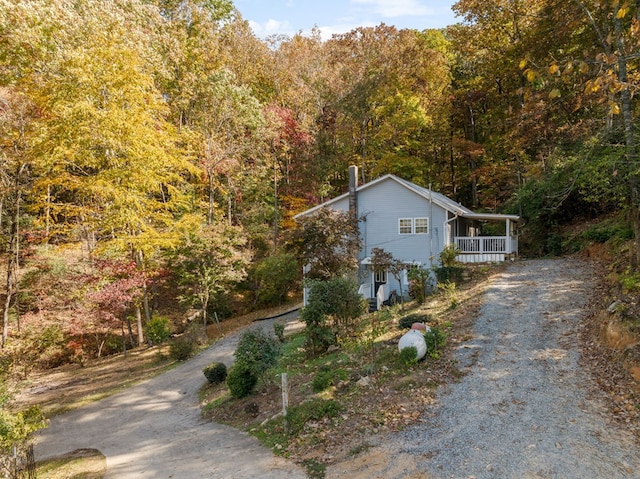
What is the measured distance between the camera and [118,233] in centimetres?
1611

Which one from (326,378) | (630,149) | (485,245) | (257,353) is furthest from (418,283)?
(630,149)

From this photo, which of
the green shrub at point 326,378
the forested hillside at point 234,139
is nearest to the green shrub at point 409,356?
the green shrub at point 326,378

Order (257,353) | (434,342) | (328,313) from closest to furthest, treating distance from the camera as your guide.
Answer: (434,342) → (257,353) → (328,313)

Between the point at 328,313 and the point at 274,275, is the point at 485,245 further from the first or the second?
the point at 274,275

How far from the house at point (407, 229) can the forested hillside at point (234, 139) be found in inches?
163

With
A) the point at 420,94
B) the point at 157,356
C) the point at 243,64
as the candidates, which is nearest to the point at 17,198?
the point at 157,356

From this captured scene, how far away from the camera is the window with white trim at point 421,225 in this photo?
18781mm

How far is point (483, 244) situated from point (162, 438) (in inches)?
657

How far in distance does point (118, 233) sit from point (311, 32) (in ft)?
86.0

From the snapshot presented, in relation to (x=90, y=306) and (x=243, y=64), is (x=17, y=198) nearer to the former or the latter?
(x=90, y=306)

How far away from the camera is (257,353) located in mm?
9891

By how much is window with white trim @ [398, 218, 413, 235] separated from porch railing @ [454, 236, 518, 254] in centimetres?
238

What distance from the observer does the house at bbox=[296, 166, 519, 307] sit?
1850 centimetres

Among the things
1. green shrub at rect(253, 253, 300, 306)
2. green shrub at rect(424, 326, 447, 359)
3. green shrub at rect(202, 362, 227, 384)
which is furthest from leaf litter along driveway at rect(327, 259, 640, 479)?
green shrub at rect(253, 253, 300, 306)
